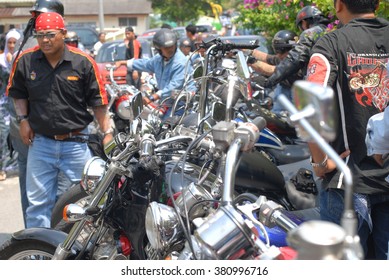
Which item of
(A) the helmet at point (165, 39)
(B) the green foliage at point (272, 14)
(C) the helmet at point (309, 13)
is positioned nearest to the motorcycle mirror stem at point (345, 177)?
(B) the green foliage at point (272, 14)

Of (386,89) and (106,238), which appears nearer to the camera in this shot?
(386,89)

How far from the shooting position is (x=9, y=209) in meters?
6.04

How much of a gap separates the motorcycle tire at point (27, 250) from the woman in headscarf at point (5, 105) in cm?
395

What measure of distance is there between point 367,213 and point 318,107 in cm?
148

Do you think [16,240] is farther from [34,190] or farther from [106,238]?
[34,190]

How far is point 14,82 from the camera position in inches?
164

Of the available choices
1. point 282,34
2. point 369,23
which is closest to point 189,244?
Answer: point 369,23

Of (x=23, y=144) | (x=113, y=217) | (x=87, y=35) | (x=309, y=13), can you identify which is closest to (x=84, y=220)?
(x=113, y=217)

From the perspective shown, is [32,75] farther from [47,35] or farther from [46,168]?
[46,168]

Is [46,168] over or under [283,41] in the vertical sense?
under

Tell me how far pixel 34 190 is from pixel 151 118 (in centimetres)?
128

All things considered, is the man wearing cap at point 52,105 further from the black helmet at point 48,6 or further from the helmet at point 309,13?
the helmet at point 309,13

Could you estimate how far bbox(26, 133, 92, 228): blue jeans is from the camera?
13.7 feet

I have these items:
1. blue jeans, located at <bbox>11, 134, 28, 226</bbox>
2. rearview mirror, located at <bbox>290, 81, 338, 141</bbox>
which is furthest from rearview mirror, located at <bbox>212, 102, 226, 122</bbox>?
blue jeans, located at <bbox>11, 134, 28, 226</bbox>
